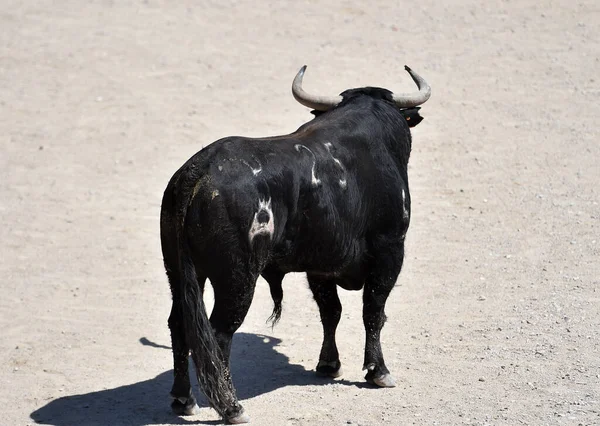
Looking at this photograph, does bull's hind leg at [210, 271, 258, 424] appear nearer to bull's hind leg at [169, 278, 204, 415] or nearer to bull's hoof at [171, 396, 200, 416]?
bull's hind leg at [169, 278, 204, 415]

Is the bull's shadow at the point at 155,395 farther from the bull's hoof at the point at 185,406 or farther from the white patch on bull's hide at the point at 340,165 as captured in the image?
the white patch on bull's hide at the point at 340,165

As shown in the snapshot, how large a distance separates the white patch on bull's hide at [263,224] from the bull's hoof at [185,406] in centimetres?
136

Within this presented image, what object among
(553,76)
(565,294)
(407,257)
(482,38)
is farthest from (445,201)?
(482,38)

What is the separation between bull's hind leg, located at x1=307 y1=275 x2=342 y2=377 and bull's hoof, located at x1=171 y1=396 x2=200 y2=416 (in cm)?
124

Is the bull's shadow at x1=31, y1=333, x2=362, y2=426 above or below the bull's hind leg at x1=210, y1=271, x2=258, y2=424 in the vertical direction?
below

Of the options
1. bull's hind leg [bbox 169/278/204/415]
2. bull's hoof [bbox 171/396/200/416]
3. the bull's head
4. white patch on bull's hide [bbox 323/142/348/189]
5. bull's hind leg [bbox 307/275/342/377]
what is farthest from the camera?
the bull's head

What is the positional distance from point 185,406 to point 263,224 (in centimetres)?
150

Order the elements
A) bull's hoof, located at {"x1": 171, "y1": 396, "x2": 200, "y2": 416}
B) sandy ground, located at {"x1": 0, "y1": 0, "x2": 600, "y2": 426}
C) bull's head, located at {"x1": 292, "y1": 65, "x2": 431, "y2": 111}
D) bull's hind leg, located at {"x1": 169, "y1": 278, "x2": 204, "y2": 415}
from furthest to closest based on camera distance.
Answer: bull's head, located at {"x1": 292, "y1": 65, "x2": 431, "y2": 111}, sandy ground, located at {"x1": 0, "y1": 0, "x2": 600, "y2": 426}, bull's hoof, located at {"x1": 171, "y1": 396, "x2": 200, "y2": 416}, bull's hind leg, located at {"x1": 169, "y1": 278, "x2": 204, "y2": 415}

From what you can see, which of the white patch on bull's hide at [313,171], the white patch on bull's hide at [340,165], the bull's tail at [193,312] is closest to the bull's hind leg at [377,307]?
the white patch on bull's hide at [340,165]

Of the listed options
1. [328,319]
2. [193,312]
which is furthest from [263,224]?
[328,319]

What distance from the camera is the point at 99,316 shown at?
991 cm

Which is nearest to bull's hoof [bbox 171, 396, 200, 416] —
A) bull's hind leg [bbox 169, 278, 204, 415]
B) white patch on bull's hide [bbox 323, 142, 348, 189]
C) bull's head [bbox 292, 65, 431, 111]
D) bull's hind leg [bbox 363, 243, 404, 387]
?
bull's hind leg [bbox 169, 278, 204, 415]

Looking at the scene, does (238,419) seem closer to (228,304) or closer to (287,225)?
(228,304)

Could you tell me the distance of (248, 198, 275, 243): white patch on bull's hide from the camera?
7.03 m
